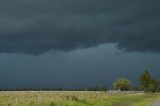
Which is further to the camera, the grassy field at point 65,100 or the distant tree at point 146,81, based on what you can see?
the distant tree at point 146,81

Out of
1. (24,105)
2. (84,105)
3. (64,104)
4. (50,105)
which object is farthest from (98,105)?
(24,105)

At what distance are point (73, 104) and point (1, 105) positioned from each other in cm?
1161

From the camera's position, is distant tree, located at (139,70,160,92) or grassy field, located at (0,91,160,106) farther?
distant tree, located at (139,70,160,92)

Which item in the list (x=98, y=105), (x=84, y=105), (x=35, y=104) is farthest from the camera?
(x=98, y=105)

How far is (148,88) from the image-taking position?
606ft

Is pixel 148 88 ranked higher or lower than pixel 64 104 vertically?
higher

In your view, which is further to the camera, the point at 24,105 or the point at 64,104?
the point at 64,104

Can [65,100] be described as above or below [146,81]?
below

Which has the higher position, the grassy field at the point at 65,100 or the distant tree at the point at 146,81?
the distant tree at the point at 146,81

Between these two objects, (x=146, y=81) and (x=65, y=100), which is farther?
(x=146, y=81)

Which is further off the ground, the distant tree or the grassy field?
the distant tree

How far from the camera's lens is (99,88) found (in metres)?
199

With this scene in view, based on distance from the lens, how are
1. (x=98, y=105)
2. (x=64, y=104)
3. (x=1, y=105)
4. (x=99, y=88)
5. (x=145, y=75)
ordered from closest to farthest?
(x=1, y=105), (x=64, y=104), (x=98, y=105), (x=145, y=75), (x=99, y=88)

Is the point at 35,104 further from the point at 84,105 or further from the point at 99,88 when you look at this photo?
the point at 99,88
